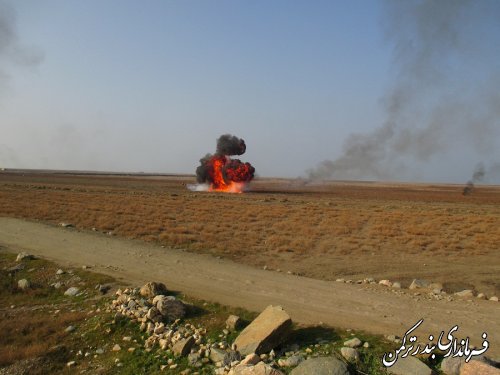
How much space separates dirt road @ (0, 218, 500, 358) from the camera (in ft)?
38.2

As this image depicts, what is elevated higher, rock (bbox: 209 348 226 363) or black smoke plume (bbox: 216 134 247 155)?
black smoke plume (bbox: 216 134 247 155)

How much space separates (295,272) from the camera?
20078mm

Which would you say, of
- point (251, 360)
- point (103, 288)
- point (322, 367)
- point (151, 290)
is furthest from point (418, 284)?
point (103, 288)

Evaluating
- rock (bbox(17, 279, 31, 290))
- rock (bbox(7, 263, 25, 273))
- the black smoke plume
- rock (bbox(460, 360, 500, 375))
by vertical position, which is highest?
the black smoke plume

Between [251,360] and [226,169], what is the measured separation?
3638 inches

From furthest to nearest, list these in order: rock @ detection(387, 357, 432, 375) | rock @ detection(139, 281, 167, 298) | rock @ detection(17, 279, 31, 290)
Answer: rock @ detection(17, 279, 31, 290) → rock @ detection(139, 281, 167, 298) → rock @ detection(387, 357, 432, 375)

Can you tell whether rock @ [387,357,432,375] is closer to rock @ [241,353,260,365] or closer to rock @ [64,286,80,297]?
rock @ [241,353,260,365]

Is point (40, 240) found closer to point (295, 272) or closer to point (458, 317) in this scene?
point (295, 272)

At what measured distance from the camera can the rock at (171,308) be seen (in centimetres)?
1221

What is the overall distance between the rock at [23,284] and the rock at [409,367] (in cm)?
1369

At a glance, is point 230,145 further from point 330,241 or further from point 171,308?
point 171,308

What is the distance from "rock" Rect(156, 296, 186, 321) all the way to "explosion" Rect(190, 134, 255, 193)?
85499 millimetres

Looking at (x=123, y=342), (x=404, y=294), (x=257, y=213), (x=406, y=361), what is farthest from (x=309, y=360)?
A: (x=257, y=213)

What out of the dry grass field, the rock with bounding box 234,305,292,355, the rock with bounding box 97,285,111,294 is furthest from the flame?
the rock with bounding box 234,305,292,355
